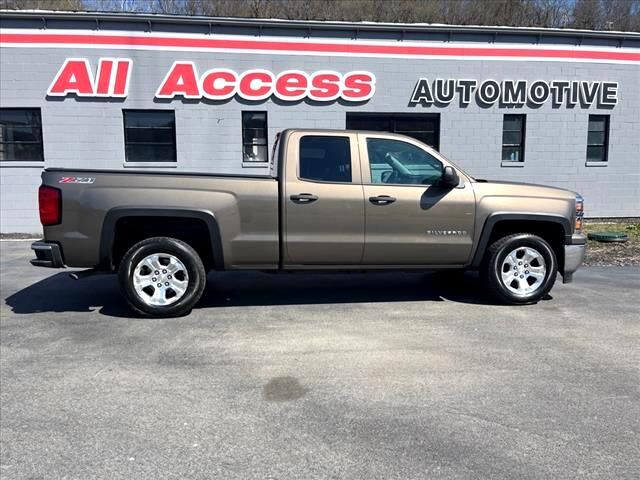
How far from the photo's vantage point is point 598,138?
14.4 m

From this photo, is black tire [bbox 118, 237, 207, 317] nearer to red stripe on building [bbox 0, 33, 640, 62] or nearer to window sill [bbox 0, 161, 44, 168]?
red stripe on building [bbox 0, 33, 640, 62]

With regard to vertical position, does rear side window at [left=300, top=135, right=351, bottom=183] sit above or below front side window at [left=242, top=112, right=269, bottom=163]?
below

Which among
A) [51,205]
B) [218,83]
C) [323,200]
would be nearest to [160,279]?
[51,205]

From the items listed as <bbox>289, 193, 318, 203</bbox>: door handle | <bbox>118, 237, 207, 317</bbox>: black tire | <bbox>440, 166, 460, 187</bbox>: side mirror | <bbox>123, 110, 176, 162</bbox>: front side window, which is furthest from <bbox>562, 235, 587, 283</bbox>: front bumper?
<bbox>123, 110, 176, 162</bbox>: front side window

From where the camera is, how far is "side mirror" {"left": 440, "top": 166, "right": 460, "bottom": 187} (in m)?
5.54

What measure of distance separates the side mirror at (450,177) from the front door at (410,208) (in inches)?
3.4

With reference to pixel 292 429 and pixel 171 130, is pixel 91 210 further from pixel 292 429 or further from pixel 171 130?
pixel 171 130

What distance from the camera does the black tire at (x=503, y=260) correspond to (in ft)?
19.2

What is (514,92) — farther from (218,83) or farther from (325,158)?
(325,158)

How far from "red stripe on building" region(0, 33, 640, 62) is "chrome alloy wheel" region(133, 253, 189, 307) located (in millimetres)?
8951

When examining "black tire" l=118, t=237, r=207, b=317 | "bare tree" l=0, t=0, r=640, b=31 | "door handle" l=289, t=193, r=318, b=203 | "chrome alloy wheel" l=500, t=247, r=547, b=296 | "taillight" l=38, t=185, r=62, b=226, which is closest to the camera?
"taillight" l=38, t=185, r=62, b=226

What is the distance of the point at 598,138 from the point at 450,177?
11.2 m

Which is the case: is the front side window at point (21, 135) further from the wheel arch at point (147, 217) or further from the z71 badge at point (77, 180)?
the wheel arch at point (147, 217)

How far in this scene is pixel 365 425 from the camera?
321 centimetres
